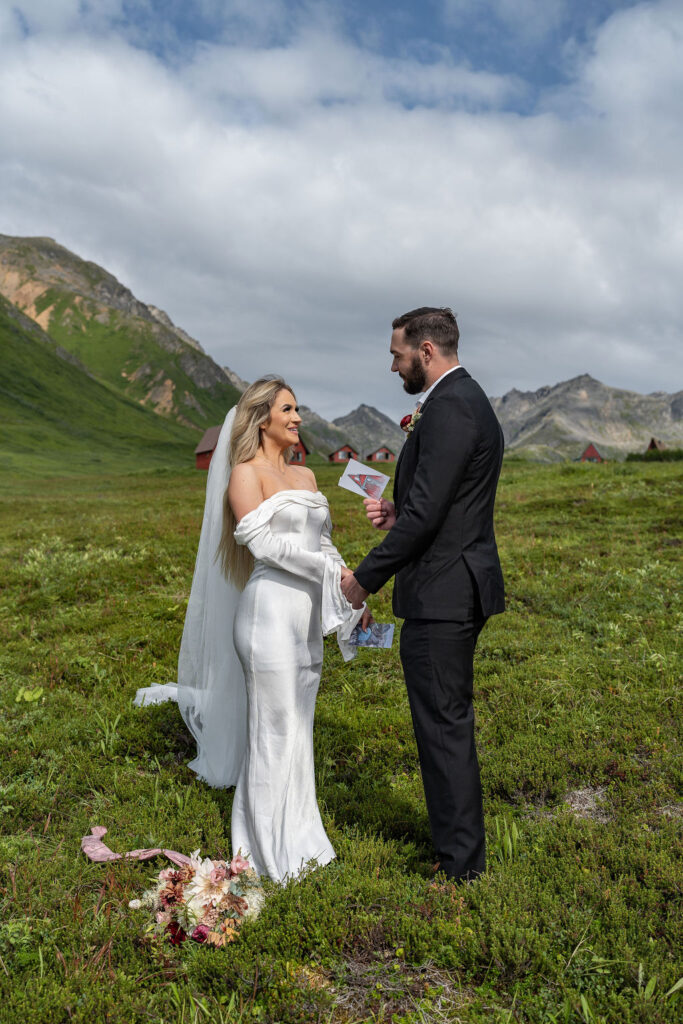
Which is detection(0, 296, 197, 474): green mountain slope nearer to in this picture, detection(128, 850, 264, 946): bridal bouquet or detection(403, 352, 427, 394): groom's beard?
detection(128, 850, 264, 946): bridal bouquet

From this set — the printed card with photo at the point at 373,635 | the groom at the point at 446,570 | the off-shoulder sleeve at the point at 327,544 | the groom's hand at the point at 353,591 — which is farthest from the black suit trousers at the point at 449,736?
the off-shoulder sleeve at the point at 327,544

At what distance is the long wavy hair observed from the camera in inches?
226

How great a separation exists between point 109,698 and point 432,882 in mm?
5544

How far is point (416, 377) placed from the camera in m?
4.98

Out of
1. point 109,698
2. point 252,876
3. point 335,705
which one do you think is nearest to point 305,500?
point 252,876

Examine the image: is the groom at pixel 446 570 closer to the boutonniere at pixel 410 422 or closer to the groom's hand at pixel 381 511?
the boutonniere at pixel 410 422

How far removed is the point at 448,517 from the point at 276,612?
5.42 ft

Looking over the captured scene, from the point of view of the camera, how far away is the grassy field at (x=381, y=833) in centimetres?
388

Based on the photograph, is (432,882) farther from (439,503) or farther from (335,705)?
(335,705)

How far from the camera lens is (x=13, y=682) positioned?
29.9ft

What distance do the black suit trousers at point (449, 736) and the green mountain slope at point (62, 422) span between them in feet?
236

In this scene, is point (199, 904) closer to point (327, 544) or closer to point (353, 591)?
point (353, 591)

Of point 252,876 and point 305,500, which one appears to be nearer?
point 252,876

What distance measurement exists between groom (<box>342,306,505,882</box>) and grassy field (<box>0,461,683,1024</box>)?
0.64m
